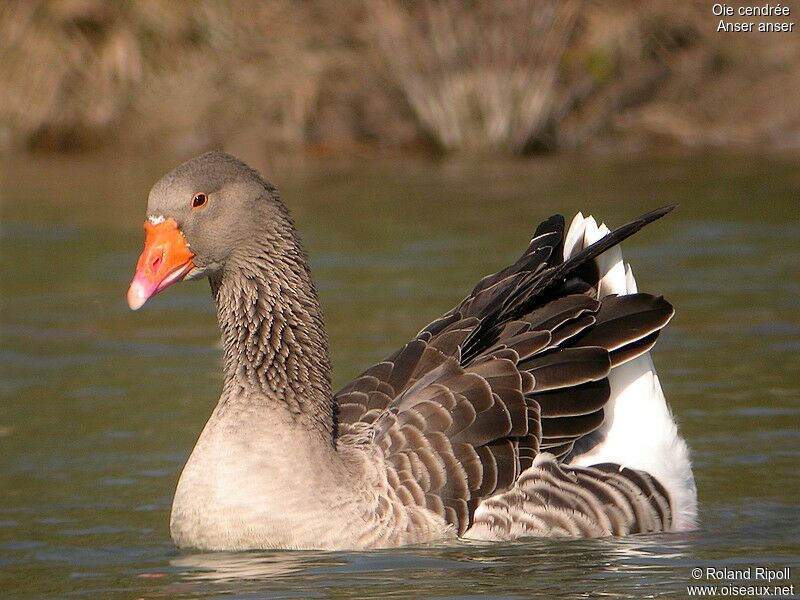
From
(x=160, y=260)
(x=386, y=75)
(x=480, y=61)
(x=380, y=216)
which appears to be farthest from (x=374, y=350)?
(x=386, y=75)

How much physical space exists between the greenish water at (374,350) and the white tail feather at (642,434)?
236 mm

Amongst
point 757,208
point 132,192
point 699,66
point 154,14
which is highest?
point 154,14

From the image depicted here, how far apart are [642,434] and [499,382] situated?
922mm

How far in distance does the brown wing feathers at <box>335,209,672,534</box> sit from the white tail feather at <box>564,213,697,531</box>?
23 centimetres

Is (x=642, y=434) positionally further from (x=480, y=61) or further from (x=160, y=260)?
(x=480, y=61)

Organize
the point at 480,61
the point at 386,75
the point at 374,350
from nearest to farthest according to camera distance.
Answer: the point at 374,350 → the point at 480,61 → the point at 386,75

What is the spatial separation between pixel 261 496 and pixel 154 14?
60.8 feet

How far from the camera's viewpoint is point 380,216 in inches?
680

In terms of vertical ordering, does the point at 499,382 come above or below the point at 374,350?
below

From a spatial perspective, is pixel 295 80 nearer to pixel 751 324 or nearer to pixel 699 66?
pixel 699 66

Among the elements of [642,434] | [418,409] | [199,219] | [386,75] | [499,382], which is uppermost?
[386,75]

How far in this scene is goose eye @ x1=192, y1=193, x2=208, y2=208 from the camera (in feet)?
23.9

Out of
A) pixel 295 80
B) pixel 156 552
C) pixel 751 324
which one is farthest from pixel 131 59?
pixel 156 552

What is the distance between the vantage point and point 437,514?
6.95 meters
